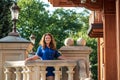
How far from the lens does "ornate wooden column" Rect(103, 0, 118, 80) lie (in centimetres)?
1548

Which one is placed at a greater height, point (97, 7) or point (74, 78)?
point (97, 7)

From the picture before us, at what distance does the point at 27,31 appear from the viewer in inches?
2351

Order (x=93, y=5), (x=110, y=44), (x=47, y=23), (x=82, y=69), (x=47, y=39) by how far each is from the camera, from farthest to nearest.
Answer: (x=47, y=23)
(x=93, y=5)
(x=110, y=44)
(x=47, y=39)
(x=82, y=69)

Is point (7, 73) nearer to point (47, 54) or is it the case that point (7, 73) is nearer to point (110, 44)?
point (47, 54)

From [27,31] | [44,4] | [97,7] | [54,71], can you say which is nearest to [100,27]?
[97,7]

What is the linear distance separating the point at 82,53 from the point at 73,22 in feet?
177

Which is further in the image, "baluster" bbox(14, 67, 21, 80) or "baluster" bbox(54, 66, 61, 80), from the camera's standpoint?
"baluster" bbox(14, 67, 21, 80)

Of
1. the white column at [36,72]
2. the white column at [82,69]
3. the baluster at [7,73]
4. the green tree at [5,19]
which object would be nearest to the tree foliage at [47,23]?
the green tree at [5,19]

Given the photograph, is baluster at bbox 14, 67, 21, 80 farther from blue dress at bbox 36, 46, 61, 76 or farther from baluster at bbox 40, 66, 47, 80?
baluster at bbox 40, 66, 47, 80

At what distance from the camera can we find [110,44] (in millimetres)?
15734

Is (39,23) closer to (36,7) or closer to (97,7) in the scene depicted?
(36,7)

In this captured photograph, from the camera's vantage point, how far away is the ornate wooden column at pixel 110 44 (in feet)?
50.8

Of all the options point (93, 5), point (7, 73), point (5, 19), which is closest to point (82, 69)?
point (7, 73)

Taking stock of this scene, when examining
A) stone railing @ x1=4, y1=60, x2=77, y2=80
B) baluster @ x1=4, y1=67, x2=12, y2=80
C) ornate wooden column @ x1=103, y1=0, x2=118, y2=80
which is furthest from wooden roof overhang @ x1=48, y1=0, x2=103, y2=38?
stone railing @ x1=4, y1=60, x2=77, y2=80
